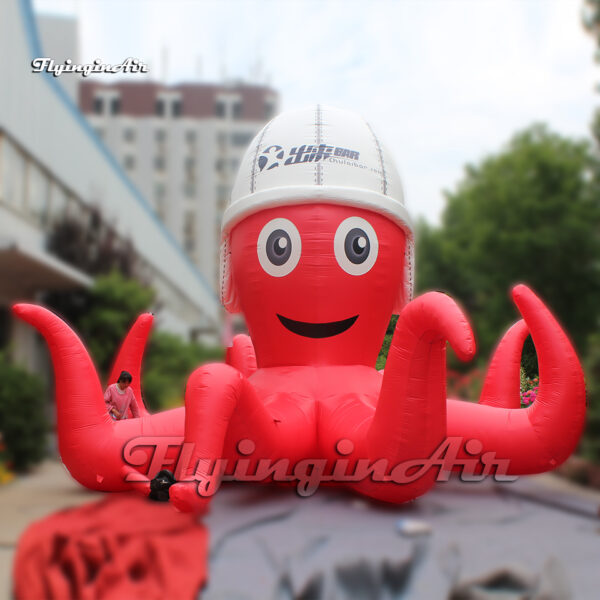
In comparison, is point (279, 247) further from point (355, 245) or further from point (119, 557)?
point (119, 557)

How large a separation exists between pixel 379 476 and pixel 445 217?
20.6 meters

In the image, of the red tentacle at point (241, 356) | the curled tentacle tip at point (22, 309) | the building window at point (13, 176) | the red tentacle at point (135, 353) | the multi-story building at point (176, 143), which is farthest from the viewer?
the multi-story building at point (176, 143)

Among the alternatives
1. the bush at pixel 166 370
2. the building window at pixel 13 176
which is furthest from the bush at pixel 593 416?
the building window at pixel 13 176

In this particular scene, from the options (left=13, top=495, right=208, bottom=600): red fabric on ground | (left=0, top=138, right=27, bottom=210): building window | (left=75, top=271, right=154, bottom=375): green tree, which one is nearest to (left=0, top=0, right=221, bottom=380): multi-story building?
(left=0, top=138, right=27, bottom=210): building window

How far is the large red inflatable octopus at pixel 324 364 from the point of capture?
157cm

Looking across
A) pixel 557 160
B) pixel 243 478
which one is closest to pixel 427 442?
pixel 243 478

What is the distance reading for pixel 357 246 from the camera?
2.04 m

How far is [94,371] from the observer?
5.80ft

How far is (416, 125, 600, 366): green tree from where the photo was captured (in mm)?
10438

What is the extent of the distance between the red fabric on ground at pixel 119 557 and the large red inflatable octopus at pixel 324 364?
109 millimetres

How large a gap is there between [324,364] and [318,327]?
5.0 inches

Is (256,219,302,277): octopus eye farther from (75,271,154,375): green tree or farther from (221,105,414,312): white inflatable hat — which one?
(75,271,154,375): green tree

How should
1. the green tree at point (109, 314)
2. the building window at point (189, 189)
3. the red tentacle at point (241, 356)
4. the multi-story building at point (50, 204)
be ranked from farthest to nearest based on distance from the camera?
the building window at point (189, 189)
the multi-story building at point (50, 204)
the green tree at point (109, 314)
the red tentacle at point (241, 356)

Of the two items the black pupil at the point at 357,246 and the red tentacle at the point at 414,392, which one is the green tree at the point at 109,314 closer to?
the black pupil at the point at 357,246
